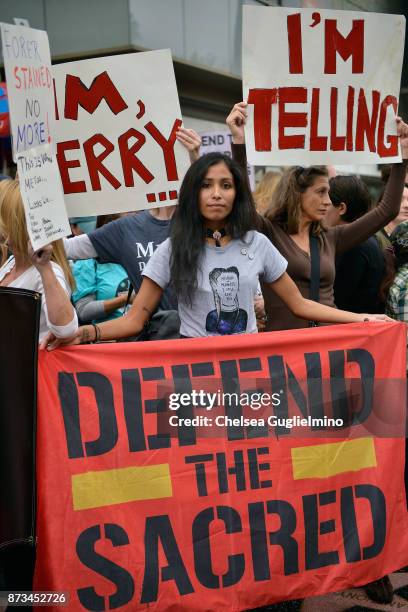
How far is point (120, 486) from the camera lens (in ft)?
9.94

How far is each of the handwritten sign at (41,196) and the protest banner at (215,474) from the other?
476mm

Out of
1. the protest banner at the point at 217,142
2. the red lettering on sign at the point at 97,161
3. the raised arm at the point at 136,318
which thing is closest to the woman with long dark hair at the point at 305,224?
the red lettering on sign at the point at 97,161

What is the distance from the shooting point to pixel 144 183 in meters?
4.00

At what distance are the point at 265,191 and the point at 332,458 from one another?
348cm

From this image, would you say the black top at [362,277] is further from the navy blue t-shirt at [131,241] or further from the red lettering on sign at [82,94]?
the red lettering on sign at [82,94]

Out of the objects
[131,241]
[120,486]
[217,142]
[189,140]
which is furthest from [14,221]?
[217,142]

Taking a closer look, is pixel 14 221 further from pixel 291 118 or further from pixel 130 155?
pixel 291 118

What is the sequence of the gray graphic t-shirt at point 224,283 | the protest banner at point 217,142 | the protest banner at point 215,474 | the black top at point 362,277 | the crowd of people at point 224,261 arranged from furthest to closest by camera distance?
the protest banner at point 217,142 → the black top at point 362,277 → the gray graphic t-shirt at point 224,283 → the crowd of people at point 224,261 → the protest banner at point 215,474

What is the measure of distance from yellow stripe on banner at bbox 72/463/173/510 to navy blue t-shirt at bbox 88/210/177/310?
1.01m

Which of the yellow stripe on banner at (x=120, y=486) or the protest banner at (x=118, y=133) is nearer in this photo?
the yellow stripe on banner at (x=120, y=486)

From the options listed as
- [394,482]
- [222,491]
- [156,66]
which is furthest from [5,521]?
[156,66]

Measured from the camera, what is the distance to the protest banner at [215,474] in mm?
2979

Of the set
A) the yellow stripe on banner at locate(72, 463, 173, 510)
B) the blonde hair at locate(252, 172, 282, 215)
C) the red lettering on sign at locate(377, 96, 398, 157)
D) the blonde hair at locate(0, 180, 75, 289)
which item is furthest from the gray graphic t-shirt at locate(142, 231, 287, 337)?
the blonde hair at locate(252, 172, 282, 215)

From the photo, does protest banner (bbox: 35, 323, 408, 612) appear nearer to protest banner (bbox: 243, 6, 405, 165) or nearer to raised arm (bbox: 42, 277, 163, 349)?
raised arm (bbox: 42, 277, 163, 349)
